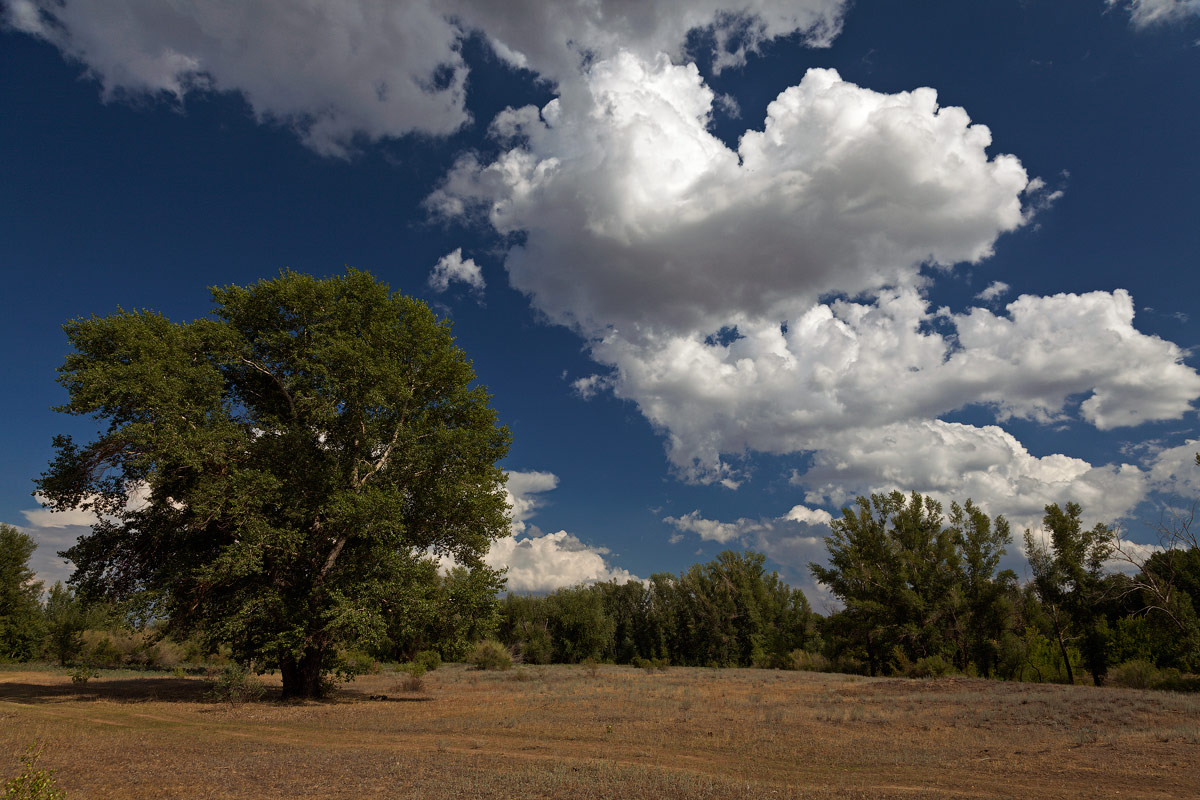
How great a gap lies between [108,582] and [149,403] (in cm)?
806

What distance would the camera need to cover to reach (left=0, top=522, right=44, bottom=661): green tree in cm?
4588

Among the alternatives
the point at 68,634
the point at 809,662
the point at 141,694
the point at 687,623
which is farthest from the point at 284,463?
the point at 687,623

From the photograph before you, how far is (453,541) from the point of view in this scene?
2497 cm

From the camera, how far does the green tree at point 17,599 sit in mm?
45875

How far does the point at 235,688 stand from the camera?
70.8ft

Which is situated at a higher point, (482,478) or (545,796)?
(482,478)

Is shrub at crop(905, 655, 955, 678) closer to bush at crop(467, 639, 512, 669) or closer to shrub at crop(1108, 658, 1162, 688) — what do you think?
shrub at crop(1108, 658, 1162, 688)

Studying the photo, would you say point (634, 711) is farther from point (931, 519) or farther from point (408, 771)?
point (931, 519)

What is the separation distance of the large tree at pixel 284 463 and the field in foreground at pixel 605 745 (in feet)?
12.4

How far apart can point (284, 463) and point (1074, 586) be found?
163ft

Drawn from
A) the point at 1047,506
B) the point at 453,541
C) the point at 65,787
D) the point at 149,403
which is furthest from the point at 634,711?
the point at 1047,506

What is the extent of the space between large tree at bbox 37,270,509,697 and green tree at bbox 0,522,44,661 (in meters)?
36.6

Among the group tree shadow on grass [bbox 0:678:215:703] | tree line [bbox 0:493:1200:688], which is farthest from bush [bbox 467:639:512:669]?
tree shadow on grass [bbox 0:678:215:703]

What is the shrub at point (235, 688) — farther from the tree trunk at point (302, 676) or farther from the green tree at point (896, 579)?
the green tree at point (896, 579)
